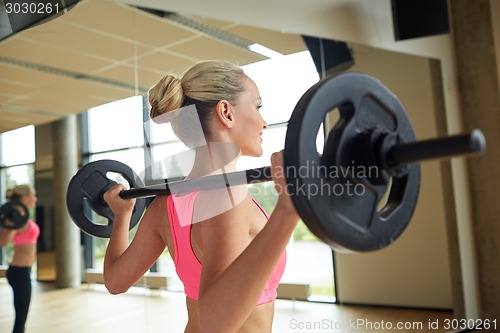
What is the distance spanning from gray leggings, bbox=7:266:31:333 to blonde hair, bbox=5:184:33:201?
9.8 inches

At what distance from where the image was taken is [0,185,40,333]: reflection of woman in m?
1.51

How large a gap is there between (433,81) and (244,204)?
115 inches

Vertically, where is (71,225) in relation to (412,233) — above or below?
above

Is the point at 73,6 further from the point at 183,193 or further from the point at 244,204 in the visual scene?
the point at 244,204

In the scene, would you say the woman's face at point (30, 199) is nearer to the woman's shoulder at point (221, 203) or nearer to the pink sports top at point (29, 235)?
the pink sports top at point (29, 235)

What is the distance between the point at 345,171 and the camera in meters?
0.62

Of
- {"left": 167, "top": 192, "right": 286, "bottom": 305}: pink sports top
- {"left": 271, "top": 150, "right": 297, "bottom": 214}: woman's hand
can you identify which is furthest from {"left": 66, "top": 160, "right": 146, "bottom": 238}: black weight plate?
{"left": 271, "top": 150, "right": 297, "bottom": 214}: woman's hand

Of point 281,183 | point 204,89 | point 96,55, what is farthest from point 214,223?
point 96,55

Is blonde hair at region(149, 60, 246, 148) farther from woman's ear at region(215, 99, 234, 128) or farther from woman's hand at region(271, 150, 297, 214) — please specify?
woman's hand at region(271, 150, 297, 214)

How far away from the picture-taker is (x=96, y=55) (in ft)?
6.18

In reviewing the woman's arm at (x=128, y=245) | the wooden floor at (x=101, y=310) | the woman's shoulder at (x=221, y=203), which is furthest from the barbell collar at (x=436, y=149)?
the wooden floor at (x=101, y=310)

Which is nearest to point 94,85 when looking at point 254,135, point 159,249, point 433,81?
point 159,249

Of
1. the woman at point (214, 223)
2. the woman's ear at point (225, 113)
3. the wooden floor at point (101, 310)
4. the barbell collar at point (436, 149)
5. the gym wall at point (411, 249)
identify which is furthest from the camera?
the gym wall at point (411, 249)

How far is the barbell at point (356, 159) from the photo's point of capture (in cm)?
56
